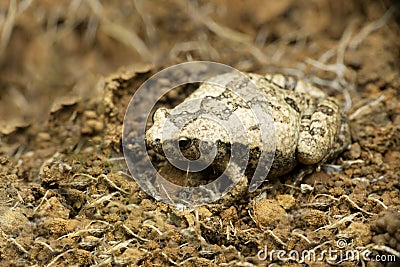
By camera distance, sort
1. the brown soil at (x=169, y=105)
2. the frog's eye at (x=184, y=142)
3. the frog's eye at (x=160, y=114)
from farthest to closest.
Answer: the frog's eye at (x=160, y=114), the frog's eye at (x=184, y=142), the brown soil at (x=169, y=105)

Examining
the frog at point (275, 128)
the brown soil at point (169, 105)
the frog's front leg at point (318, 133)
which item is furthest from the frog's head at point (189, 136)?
the frog's front leg at point (318, 133)

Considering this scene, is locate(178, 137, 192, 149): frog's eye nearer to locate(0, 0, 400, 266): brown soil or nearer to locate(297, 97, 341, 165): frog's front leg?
locate(0, 0, 400, 266): brown soil

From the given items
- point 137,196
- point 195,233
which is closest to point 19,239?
point 137,196

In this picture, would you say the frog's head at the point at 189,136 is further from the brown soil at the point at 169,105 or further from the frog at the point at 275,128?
the brown soil at the point at 169,105

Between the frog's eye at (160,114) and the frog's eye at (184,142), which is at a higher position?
the frog's eye at (160,114)

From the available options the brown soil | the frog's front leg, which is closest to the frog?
the frog's front leg

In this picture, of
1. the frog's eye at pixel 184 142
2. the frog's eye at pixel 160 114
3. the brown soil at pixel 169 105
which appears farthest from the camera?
the frog's eye at pixel 160 114

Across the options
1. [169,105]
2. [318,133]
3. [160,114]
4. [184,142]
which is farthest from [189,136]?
[318,133]
